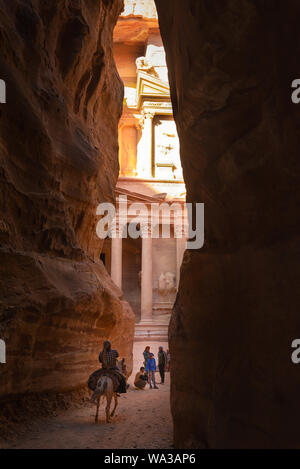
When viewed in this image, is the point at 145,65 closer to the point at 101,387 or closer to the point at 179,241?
the point at 179,241

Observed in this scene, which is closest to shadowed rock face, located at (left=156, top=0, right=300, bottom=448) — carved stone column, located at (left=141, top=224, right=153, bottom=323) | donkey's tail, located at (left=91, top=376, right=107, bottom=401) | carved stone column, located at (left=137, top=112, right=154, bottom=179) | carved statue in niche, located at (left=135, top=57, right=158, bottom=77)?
donkey's tail, located at (left=91, top=376, right=107, bottom=401)

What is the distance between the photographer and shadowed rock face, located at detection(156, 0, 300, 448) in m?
3.70

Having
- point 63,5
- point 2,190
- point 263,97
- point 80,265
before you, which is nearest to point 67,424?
point 80,265

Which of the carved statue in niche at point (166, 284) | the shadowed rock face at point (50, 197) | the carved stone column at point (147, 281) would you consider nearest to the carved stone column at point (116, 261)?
the carved stone column at point (147, 281)

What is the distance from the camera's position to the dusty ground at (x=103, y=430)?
6055 millimetres

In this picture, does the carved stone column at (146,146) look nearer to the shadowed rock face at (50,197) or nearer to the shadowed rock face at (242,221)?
the shadowed rock face at (50,197)

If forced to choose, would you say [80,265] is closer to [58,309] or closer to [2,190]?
[58,309]

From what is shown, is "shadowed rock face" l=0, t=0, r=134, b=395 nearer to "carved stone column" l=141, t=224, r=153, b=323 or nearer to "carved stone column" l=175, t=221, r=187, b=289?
"carved stone column" l=141, t=224, r=153, b=323

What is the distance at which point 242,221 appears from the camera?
4344 millimetres

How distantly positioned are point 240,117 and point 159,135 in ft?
103

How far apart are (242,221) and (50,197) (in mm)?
5001

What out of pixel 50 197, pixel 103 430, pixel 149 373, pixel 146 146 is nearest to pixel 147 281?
pixel 146 146

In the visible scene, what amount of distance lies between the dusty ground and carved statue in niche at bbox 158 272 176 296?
64.5 feet

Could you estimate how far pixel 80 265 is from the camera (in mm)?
9203
